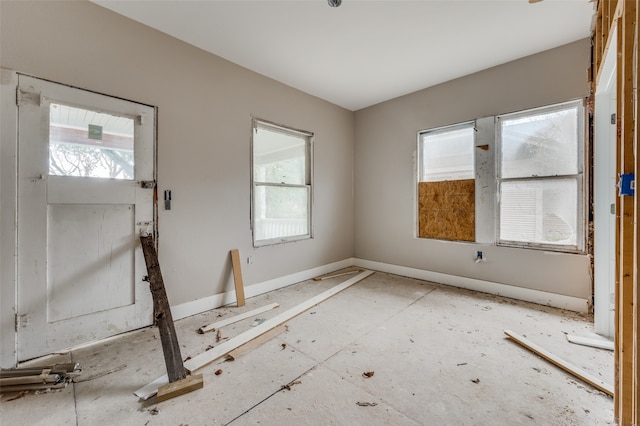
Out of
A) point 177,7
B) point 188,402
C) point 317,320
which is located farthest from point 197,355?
point 177,7

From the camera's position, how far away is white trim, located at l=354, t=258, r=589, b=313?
292 centimetres

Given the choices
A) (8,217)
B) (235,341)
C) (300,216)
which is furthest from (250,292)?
(8,217)

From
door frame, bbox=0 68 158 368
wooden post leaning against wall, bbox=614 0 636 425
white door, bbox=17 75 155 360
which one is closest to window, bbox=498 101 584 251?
wooden post leaning against wall, bbox=614 0 636 425

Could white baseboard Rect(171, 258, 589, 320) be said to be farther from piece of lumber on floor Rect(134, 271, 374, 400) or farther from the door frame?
the door frame

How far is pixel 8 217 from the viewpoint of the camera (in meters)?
1.91

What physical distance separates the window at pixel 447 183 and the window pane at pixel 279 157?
6.32 feet

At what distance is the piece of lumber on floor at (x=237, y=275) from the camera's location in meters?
3.14

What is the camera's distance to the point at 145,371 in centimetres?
190

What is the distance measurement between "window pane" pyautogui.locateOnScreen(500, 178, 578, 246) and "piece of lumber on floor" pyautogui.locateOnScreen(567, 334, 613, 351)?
1.14m

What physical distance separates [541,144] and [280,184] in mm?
3382

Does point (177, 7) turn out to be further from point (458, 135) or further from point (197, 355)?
point (458, 135)

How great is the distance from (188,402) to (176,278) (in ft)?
4.74

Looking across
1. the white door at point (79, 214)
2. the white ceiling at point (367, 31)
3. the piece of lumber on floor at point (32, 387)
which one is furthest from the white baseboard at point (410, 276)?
the white ceiling at point (367, 31)

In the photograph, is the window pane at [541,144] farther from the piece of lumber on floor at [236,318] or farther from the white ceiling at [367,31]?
the piece of lumber on floor at [236,318]
